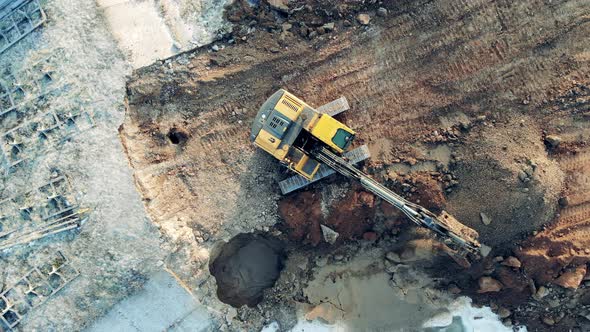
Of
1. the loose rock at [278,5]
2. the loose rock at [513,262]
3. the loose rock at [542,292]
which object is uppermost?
the loose rock at [278,5]

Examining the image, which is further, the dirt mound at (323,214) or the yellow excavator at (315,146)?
the dirt mound at (323,214)

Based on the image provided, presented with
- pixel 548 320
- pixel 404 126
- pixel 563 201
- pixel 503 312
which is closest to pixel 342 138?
pixel 404 126

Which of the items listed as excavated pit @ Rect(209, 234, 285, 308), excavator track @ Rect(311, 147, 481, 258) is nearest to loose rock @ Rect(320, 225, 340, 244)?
excavated pit @ Rect(209, 234, 285, 308)

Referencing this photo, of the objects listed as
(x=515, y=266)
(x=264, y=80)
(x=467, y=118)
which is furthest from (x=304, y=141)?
(x=515, y=266)

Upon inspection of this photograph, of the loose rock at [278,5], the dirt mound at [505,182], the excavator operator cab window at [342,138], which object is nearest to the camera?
the excavator operator cab window at [342,138]

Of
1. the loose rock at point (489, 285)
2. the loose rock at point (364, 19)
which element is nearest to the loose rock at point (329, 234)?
the loose rock at point (489, 285)

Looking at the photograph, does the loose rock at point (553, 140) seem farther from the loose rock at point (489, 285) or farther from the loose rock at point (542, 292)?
the loose rock at point (489, 285)

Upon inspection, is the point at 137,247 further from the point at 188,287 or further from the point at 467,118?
the point at 467,118
